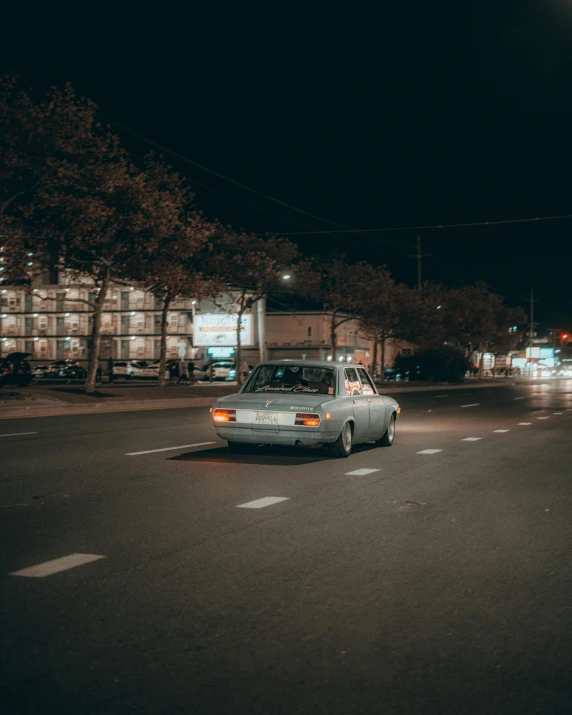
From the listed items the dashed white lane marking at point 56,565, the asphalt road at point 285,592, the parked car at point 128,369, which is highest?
the parked car at point 128,369

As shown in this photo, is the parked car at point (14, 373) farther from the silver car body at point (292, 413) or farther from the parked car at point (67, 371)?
the silver car body at point (292, 413)

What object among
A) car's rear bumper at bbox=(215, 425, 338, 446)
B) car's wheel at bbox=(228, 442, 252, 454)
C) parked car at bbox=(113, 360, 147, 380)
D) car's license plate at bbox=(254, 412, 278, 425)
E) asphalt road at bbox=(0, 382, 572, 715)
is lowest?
asphalt road at bbox=(0, 382, 572, 715)

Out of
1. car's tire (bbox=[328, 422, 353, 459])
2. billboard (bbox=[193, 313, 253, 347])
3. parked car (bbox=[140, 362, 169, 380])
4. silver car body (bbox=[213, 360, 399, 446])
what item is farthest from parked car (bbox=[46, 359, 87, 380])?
car's tire (bbox=[328, 422, 353, 459])

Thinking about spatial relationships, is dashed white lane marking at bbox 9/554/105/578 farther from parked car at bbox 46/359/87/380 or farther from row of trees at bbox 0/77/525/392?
parked car at bbox 46/359/87/380

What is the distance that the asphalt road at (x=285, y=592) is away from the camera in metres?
4.00

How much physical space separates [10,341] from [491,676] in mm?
92341

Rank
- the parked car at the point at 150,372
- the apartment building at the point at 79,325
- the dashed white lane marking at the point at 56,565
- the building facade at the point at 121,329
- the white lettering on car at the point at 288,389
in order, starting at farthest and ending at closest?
the apartment building at the point at 79,325 → the building facade at the point at 121,329 → the parked car at the point at 150,372 → the white lettering on car at the point at 288,389 → the dashed white lane marking at the point at 56,565

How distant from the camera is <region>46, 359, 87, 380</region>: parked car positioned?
6769 centimetres

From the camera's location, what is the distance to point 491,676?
13.8ft

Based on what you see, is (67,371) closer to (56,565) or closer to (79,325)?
(79,325)

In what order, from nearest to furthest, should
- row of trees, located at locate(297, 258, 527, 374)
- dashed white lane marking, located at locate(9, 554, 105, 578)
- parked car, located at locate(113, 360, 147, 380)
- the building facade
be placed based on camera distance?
dashed white lane marking, located at locate(9, 554, 105, 578) < row of trees, located at locate(297, 258, 527, 374) < parked car, located at locate(113, 360, 147, 380) < the building facade

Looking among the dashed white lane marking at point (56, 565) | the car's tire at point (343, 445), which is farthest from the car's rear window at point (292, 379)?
the dashed white lane marking at point (56, 565)

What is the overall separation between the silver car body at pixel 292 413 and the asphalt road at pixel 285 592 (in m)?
0.91

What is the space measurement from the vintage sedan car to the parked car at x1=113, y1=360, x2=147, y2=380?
57447 mm
